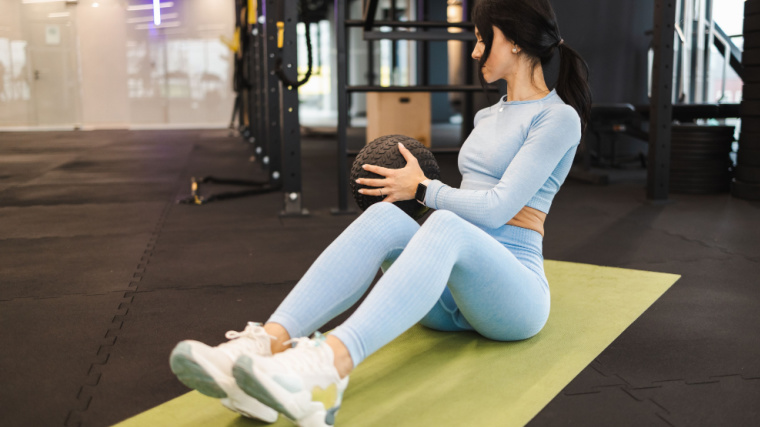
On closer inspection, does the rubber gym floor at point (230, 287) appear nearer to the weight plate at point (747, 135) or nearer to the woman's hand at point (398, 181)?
the weight plate at point (747, 135)

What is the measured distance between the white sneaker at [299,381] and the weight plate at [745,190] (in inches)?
158

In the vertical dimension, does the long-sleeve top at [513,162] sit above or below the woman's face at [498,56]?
below

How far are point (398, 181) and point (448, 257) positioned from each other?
1.18 ft

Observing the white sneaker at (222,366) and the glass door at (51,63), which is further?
the glass door at (51,63)

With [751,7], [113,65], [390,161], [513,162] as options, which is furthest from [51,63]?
[513,162]

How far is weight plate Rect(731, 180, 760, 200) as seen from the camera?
178 inches

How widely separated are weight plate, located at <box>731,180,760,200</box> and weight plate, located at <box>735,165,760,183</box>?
0.09 feet

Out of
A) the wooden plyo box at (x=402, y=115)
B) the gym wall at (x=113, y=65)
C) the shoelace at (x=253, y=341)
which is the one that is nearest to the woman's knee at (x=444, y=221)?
the shoelace at (x=253, y=341)

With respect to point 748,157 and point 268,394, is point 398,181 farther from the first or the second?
point 748,157

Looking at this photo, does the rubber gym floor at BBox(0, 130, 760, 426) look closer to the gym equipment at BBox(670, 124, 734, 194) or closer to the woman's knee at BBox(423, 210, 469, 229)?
the gym equipment at BBox(670, 124, 734, 194)

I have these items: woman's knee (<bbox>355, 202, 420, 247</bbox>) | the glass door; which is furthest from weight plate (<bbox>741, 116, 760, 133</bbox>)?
the glass door

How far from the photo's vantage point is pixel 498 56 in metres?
1.70

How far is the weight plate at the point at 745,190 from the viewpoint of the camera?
4514 mm

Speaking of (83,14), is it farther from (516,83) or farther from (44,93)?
(516,83)
